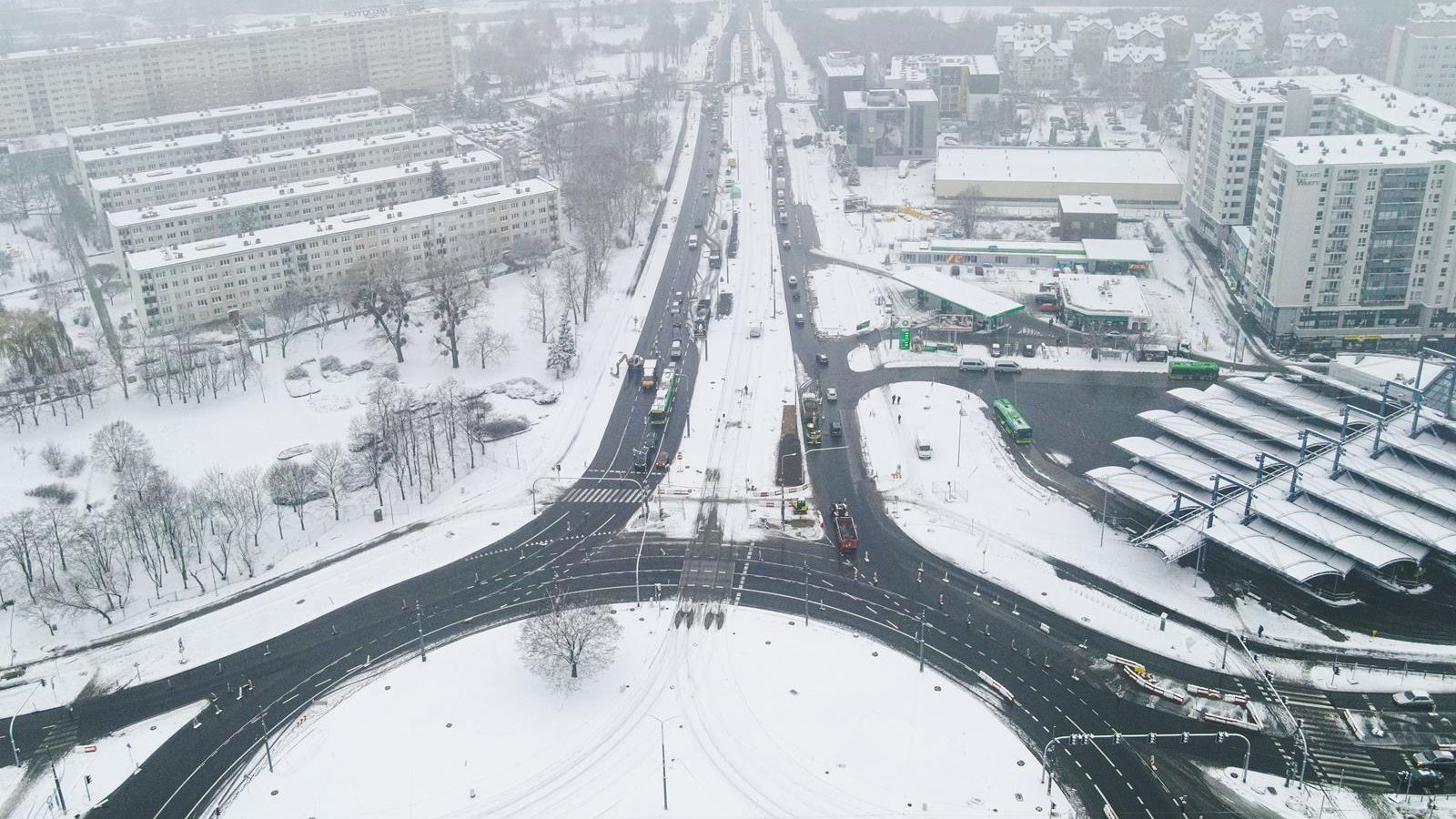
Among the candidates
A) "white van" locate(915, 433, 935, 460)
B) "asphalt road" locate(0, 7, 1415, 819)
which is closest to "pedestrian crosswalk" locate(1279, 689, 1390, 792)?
"asphalt road" locate(0, 7, 1415, 819)

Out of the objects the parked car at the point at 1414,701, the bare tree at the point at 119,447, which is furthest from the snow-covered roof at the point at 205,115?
the parked car at the point at 1414,701

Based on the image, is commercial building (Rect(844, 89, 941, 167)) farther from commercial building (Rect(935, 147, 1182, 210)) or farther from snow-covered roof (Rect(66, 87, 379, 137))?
snow-covered roof (Rect(66, 87, 379, 137))

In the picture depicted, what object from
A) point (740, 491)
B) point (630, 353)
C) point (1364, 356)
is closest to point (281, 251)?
point (630, 353)

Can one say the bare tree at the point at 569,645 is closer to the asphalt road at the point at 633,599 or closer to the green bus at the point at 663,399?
the asphalt road at the point at 633,599

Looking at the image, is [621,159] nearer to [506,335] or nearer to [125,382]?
[506,335]

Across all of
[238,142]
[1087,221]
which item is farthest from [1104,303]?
[238,142]

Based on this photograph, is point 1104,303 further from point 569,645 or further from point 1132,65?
point 1132,65
